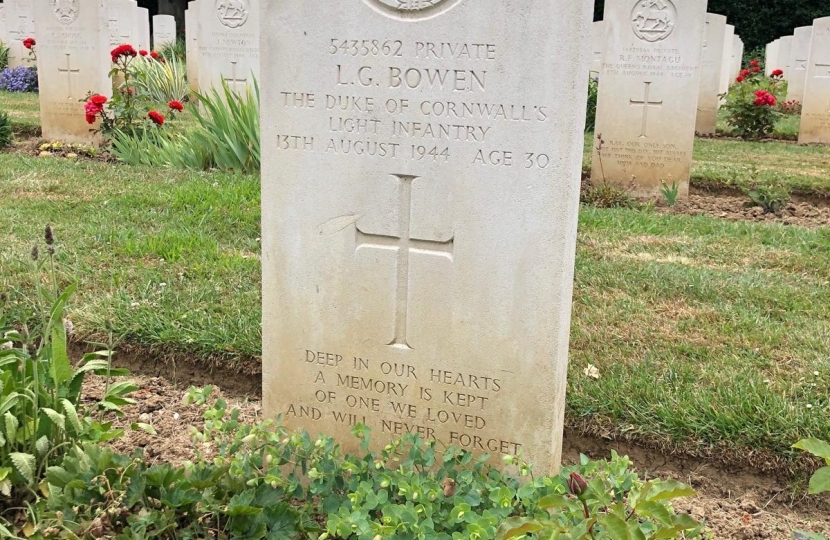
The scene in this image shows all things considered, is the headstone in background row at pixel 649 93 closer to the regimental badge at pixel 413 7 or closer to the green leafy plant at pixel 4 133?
the regimental badge at pixel 413 7

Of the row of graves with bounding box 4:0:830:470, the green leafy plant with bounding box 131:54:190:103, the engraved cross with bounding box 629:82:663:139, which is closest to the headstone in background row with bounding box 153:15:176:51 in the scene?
the green leafy plant with bounding box 131:54:190:103

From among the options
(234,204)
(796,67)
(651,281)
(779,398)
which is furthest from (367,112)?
(796,67)

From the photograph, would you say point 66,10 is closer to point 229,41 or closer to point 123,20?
point 229,41

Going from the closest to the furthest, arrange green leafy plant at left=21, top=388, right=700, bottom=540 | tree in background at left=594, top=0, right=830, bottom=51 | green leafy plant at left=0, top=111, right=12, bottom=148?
green leafy plant at left=21, top=388, right=700, bottom=540
green leafy plant at left=0, top=111, right=12, bottom=148
tree in background at left=594, top=0, right=830, bottom=51

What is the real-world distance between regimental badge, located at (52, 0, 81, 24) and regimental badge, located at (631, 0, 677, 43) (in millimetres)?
5896

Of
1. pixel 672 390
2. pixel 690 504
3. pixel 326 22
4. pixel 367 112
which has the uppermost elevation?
pixel 326 22

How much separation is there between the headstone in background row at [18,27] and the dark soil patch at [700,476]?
51.6ft

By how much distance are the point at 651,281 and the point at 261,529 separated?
9.03 ft

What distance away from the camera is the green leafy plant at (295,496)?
2188mm

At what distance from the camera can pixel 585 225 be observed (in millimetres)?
5719

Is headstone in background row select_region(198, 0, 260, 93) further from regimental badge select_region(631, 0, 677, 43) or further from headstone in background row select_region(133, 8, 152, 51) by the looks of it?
headstone in background row select_region(133, 8, 152, 51)

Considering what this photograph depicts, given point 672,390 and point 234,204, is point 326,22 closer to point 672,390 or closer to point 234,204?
point 672,390

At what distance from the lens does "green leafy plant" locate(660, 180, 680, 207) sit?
734cm

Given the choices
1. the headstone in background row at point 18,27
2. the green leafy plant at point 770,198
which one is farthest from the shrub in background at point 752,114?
the headstone in background row at point 18,27
